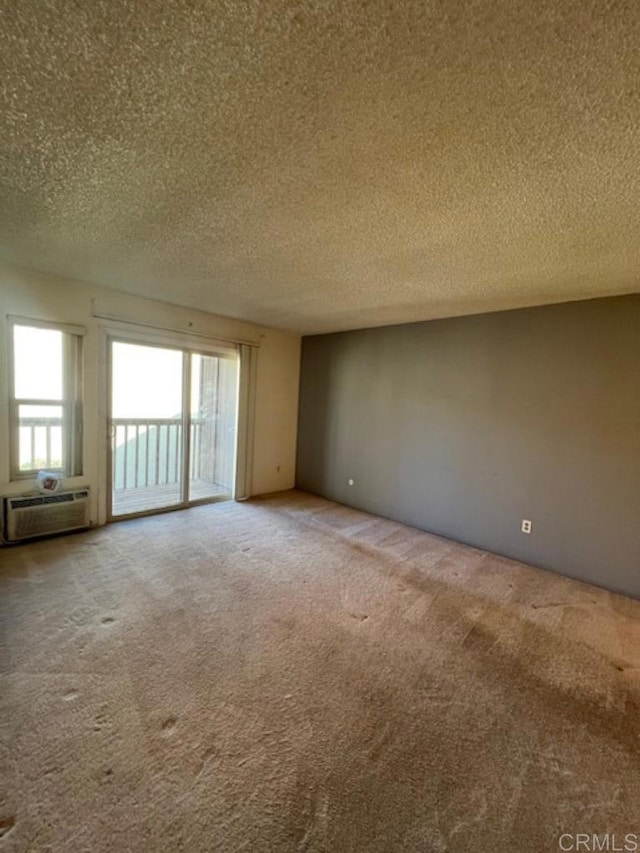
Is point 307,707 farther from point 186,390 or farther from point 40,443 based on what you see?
point 186,390

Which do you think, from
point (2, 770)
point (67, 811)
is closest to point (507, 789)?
point (67, 811)

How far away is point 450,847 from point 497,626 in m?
1.41

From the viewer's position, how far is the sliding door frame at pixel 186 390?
3.63m

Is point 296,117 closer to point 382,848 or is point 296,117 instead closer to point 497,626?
point 382,848

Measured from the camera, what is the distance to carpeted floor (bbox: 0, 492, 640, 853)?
120 centimetres

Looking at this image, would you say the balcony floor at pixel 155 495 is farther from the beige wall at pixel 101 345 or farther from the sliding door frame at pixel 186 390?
the beige wall at pixel 101 345

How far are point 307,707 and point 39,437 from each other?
3.29m

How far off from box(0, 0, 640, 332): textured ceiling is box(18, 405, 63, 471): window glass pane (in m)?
1.45

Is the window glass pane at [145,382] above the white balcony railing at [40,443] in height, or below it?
above

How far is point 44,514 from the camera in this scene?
3.23 meters
